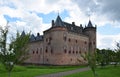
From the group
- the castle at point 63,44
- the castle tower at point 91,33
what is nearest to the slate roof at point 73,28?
the castle at point 63,44

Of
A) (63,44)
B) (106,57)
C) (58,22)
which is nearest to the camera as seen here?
(106,57)

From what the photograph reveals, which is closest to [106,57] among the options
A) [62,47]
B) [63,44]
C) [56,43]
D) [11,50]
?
[62,47]

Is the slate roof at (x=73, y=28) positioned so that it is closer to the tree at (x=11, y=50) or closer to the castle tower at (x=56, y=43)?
the castle tower at (x=56, y=43)

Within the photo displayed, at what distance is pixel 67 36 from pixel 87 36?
13.3 meters

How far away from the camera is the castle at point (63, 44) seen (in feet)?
202

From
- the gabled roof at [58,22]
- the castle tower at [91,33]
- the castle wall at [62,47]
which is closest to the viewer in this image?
the castle wall at [62,47]

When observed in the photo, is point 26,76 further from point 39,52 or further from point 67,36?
point 39,52

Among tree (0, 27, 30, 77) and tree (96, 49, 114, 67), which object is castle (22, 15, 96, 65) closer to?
tree (96, 49, 114, 67)

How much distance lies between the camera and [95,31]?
74.9 m

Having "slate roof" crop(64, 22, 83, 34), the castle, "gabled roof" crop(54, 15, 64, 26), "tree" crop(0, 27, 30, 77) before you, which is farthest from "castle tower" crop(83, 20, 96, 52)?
"tree" crop(0, 27, 30, 77)

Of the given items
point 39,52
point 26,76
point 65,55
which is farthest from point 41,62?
point 26,76

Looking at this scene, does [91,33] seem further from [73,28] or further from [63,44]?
[63,44]

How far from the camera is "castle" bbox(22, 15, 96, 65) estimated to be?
61.6 m

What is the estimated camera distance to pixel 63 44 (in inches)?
2447
